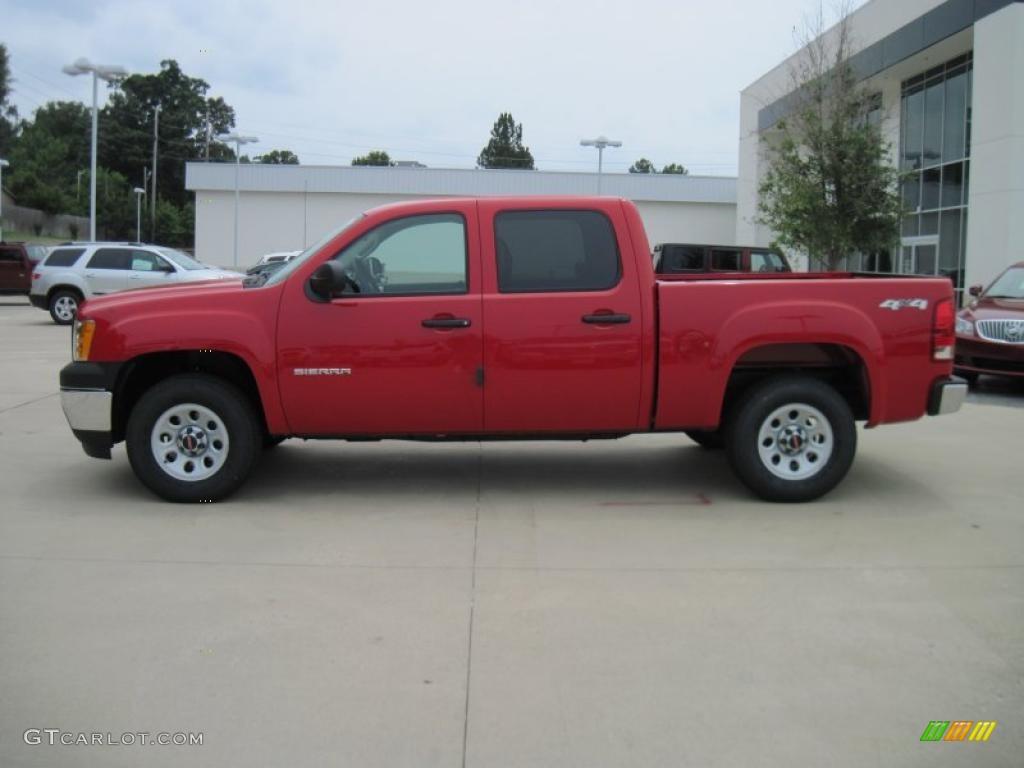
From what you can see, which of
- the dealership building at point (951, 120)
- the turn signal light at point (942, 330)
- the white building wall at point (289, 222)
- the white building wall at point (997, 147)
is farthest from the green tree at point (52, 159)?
the turn signal light at point (942, 330)

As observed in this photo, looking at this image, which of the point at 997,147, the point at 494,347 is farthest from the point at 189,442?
the point at 997,147

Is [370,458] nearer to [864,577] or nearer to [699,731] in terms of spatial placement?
[864,577]

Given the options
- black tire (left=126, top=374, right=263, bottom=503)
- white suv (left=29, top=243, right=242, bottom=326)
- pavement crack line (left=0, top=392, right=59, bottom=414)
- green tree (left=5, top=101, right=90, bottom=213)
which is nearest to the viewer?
black tire (left=126, top=374, right=263, bottom=503)

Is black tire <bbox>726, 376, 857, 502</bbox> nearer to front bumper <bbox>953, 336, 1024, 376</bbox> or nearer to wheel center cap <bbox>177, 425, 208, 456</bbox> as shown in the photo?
wheel center cap <bbox>177, 425, 208, 456</bbox>

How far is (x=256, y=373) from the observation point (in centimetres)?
617

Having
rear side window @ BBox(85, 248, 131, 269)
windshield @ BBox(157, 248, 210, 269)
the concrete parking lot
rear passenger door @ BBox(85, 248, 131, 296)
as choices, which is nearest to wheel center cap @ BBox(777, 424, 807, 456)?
the concrete parking lot

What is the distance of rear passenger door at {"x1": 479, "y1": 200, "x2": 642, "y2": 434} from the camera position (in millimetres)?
6184

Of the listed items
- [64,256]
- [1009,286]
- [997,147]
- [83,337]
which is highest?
[997,147]

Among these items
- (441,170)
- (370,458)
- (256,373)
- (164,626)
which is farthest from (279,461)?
(441,170)

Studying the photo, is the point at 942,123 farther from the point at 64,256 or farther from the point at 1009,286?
the point at 64,256

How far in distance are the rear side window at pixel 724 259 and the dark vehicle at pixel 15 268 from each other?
1979 cm

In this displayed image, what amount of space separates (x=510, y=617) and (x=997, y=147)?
63.2 ft

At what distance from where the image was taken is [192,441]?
6.34 metres

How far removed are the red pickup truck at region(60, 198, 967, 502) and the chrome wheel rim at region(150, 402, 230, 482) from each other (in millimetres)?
11
